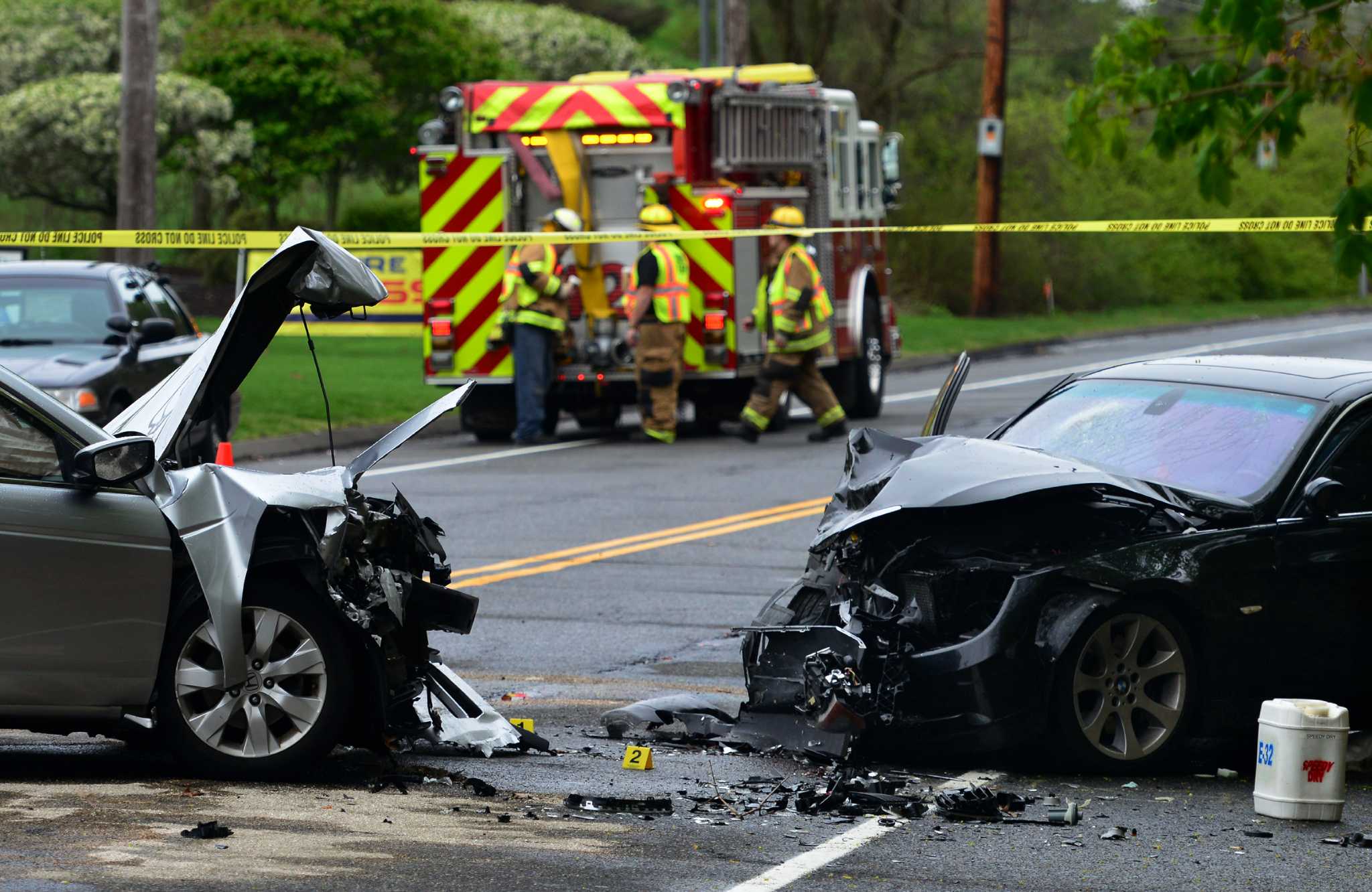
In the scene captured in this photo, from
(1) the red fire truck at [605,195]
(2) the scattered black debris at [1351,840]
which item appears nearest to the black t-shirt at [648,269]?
(1) the red fire truck at [605,195]

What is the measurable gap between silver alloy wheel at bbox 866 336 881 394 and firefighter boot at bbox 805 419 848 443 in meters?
2.18

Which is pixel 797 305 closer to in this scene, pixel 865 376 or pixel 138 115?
pixel 865 376

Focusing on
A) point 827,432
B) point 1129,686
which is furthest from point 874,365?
point 1129,686

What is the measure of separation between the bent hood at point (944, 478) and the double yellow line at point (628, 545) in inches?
131

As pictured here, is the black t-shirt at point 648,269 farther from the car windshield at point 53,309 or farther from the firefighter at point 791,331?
the car windshield at point 53,309

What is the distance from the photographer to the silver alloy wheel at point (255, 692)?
21.3 feet

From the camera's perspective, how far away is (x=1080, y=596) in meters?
6.82

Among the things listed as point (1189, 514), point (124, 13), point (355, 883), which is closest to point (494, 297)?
point (124, 13)

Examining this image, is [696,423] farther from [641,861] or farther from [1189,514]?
[641,861]

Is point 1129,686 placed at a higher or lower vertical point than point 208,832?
higher

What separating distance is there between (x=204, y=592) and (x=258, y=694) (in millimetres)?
364

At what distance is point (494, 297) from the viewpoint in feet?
60.7

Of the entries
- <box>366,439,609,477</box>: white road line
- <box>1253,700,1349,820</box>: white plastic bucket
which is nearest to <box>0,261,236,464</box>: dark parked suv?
<box>366,439,609,477</box>: white road line

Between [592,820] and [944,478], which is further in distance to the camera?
[944,478]
